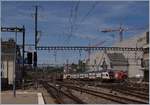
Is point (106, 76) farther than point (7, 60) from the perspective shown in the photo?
Yes

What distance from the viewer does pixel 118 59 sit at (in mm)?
115562

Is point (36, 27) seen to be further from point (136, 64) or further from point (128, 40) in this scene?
point (128, 40)

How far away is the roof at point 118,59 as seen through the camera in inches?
4474

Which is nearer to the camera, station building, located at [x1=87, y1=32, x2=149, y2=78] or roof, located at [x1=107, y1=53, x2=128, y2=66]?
station building, located at [x1=87, y1=32, x2=149, y2=78]

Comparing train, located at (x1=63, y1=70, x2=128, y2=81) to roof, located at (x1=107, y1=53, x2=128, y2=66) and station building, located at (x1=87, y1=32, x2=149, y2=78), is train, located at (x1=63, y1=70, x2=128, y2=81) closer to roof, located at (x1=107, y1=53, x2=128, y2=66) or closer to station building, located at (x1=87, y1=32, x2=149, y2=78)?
station building, located at (x1=87, y1=32, x2=149, y2=78)

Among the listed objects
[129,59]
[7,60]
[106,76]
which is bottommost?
[106,76]

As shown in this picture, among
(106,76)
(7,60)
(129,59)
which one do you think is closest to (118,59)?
(129,59)

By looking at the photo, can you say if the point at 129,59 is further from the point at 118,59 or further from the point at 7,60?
the point at 7,60

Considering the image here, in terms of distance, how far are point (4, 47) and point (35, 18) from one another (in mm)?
6890

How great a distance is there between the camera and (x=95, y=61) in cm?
13600

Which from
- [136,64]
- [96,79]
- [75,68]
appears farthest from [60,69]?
[96,79]

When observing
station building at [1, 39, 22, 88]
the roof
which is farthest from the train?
station building at [1, 39, 22, 88]

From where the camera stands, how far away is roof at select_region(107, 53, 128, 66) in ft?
373

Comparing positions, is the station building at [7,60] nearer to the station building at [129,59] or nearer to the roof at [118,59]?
the station building at [129,59]
